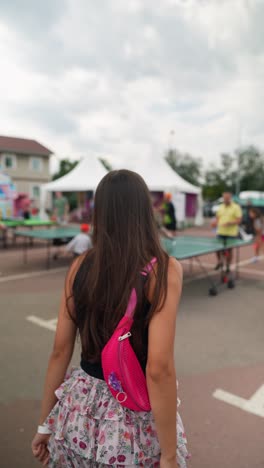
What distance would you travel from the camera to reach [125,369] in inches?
45.0

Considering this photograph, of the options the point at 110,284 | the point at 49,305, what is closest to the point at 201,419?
the point at 110,284

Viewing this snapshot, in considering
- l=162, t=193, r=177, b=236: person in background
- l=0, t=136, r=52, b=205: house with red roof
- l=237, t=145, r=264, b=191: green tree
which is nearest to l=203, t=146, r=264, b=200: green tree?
l=237, t=145, r=264, b=191: green tree

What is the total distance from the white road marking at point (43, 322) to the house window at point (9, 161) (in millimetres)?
28239

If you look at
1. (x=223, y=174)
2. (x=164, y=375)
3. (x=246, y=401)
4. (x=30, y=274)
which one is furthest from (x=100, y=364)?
(x=223, y=174)

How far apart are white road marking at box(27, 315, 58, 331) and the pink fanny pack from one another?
3.55 metres

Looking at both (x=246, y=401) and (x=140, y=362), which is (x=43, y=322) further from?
(x=140, y=362)

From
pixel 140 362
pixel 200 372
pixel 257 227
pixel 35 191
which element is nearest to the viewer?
pixel 140 362

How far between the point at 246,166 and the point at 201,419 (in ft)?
179

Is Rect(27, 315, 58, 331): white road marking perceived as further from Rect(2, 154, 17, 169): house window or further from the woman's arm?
Rect(2, 154, 17, 169): house window

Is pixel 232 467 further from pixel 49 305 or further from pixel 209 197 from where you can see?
pixel 209 197

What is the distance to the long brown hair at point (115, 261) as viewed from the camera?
1205 millimetres

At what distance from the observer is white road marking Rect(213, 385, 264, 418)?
2822mm

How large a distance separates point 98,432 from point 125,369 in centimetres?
27

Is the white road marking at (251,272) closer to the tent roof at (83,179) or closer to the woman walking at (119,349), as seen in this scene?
the woman walking at (119,349)
